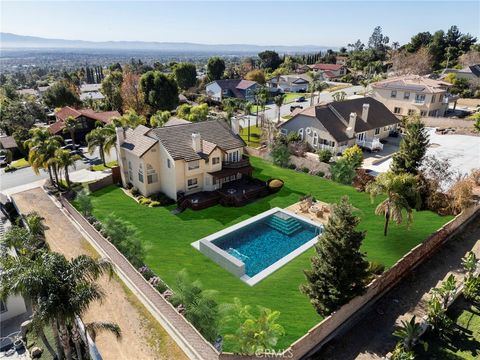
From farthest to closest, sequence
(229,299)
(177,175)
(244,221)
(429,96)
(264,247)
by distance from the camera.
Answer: (429,96)
(177,175)
(244,221)
(264,247)
(229,299)

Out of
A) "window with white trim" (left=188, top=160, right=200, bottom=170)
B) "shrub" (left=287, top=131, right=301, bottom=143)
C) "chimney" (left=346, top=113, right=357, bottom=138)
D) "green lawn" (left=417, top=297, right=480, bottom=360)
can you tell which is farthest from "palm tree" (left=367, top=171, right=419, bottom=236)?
"shrub" (left=287, top=131, right=301, bottom=143)

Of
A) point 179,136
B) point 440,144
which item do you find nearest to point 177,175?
point 179,136

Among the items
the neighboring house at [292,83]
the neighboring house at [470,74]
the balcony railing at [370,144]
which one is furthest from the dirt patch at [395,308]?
the neighboring house at [292,83]

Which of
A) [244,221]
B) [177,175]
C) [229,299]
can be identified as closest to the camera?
[229,299]

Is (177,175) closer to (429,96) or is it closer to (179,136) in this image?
(179,136)

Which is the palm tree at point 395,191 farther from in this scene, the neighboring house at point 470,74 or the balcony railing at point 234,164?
→ the neighboring house at point 470,74

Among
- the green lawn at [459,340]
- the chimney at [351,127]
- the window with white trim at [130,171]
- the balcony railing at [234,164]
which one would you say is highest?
the chimney at [351,127]

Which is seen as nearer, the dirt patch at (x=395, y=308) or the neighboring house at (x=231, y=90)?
the dirt patch at (x=395, y=308)
